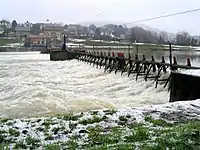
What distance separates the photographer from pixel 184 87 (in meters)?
14.1

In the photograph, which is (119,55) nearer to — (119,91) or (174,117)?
(119,91)

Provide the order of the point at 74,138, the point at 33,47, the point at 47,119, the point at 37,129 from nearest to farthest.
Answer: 1. the point at 74,138
2. the point at 37,129
3. the point at 47,119
4. the point at 33,47

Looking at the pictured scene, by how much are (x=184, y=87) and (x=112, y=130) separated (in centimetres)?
761

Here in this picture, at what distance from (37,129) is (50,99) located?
10.4 meters

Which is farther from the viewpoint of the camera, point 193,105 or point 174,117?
point 193,105

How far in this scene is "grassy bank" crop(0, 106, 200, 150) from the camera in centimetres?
582

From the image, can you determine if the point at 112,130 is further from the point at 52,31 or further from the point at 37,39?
the point at 52,31

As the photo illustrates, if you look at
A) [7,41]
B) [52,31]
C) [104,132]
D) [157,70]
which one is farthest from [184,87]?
[7,41]

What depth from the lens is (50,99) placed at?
1772cm

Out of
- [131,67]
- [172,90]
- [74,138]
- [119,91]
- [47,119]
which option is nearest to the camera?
[74,138]

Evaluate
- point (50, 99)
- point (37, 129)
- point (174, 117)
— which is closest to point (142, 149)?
point (37, 129)

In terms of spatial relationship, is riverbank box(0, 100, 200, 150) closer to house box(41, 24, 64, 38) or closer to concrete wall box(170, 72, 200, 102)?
concrete wall box(170, 72, 200, 102)

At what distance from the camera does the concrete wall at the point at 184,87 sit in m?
13.4

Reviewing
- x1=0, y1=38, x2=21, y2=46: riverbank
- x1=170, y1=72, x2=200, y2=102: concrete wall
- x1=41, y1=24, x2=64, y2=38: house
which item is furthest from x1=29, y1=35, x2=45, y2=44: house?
x1=170, y1=72, x2=200, y2=102: concrete wall
